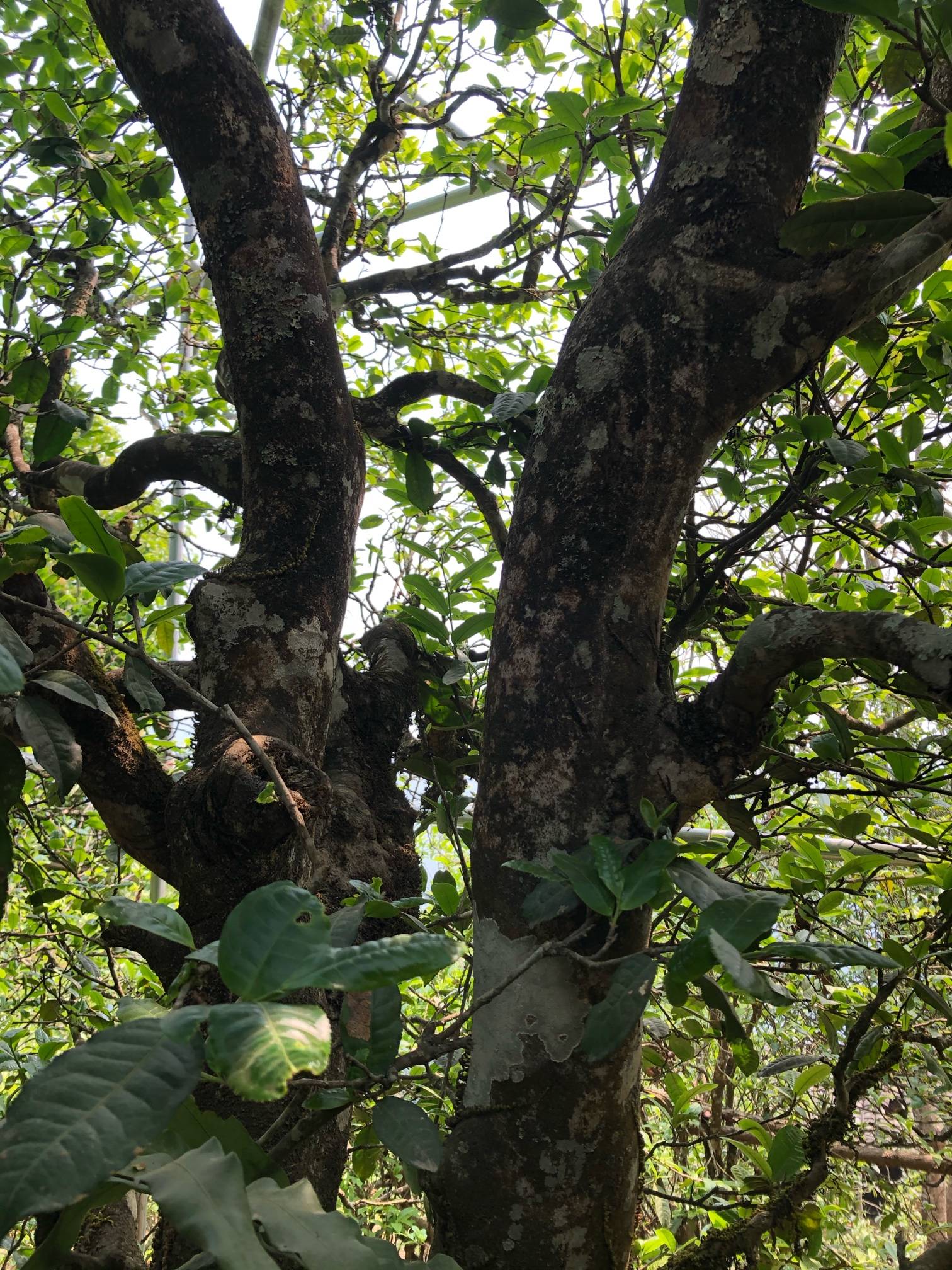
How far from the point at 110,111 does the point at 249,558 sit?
210 centimetres

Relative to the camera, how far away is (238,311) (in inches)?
55.4

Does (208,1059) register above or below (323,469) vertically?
below

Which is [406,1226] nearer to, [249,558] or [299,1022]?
[249,558]

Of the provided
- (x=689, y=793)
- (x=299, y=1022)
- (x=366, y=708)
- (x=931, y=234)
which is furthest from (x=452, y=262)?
(x=299, y=1022)

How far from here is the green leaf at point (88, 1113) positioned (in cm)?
42

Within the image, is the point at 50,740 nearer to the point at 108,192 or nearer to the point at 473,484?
the point at 473,484

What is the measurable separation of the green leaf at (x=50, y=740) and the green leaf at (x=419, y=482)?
2.97ft

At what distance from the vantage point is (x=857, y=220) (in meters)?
0.86

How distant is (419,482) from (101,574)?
36.7 inches

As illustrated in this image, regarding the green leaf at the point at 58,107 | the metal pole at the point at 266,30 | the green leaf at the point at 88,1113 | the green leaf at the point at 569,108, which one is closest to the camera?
the green leaf at the point at 88,1113

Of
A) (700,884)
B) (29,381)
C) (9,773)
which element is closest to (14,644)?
(9,773)

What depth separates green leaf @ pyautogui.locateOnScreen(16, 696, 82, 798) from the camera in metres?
0.89

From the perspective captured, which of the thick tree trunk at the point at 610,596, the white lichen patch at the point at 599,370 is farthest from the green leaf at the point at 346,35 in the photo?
the white lichen patch at the point at 599,370

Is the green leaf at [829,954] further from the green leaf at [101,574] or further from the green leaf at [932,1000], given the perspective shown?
the green leaf at [101,574]
